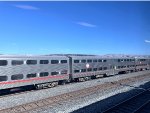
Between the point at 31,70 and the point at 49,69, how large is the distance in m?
3.44

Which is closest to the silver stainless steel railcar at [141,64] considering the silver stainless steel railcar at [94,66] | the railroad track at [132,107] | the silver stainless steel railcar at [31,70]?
the silver stainless steel railcar at [94,66]

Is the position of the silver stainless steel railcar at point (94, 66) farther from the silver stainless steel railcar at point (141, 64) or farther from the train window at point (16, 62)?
the train window at point (16, 62)

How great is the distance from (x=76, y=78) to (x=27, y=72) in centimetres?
1179

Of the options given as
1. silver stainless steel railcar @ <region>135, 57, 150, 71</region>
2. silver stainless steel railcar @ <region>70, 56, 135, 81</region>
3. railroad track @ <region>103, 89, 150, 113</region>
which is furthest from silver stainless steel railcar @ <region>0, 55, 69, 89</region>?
silver stainless steel railcar @ <region>135, 57, 150, 71</region>

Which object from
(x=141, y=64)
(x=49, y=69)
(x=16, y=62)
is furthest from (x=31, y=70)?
(x=141, y=64)

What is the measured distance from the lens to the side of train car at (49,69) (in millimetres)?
22859

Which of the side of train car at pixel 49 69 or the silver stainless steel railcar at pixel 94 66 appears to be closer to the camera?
the side of train car at pixel 49 69

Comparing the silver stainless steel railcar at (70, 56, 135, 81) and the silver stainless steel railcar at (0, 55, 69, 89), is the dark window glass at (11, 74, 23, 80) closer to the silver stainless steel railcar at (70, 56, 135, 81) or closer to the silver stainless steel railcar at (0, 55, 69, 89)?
the silver stainless steel railcar at (0, 55, 69, 89)

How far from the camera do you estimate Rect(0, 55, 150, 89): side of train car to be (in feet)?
75.0

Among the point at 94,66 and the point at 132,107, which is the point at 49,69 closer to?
the point at 94,66

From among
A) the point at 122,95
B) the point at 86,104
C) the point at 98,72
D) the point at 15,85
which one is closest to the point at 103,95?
the point at 122,95

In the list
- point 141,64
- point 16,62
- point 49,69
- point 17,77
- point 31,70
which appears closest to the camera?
point 16,62

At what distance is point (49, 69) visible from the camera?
28.3 m

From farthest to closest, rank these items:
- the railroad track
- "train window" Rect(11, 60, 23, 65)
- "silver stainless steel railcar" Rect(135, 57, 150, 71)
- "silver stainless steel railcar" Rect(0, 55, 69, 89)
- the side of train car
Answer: "silver stainless steel railcar" Rect(135, 57, 150, 71), "train window" Rect(11, 60, 23, 65), the side of train car, "silver stainless steel railcar" Rect(0, 55, 69, 89), the railroad track
